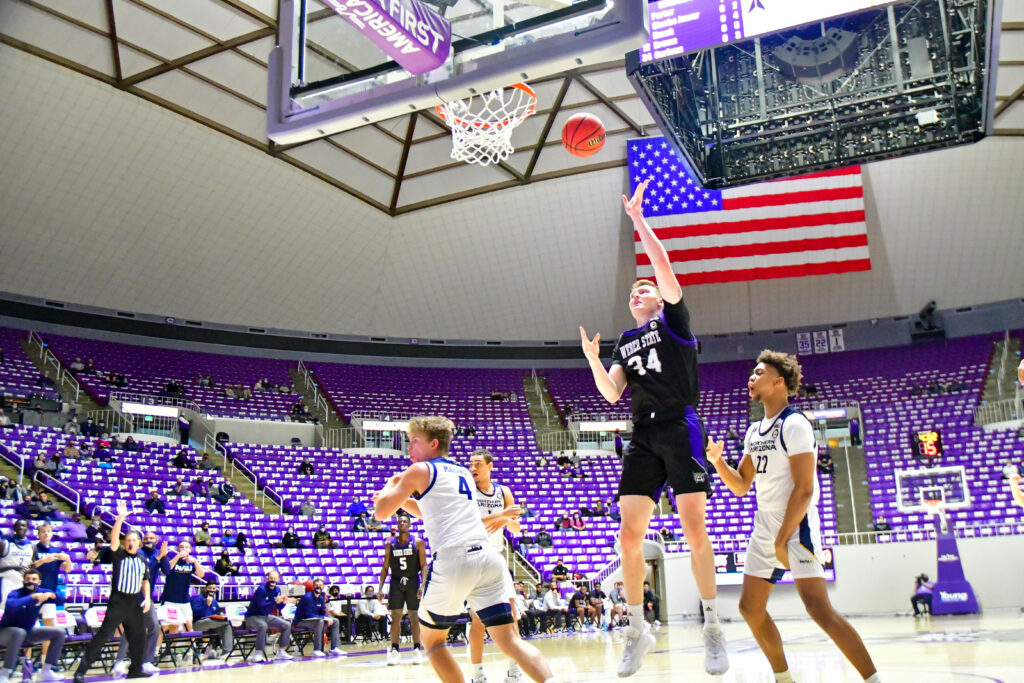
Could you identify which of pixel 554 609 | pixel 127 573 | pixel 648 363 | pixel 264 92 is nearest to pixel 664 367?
pixel 648 363

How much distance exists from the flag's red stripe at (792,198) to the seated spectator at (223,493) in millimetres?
16639

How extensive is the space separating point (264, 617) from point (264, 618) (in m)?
0.04

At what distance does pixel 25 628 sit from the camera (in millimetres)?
9461

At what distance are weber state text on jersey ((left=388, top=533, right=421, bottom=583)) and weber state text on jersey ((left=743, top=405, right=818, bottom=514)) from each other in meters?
7.21

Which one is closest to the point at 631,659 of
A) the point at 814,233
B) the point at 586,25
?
the point at 586,25

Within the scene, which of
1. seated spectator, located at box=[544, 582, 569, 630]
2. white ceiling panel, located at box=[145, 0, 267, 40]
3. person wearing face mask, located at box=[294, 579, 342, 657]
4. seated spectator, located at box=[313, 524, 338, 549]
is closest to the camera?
person wearing face mask, located at box=[294, 579, 342, 657]

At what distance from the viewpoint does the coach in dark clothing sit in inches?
504

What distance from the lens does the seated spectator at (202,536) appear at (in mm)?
18359

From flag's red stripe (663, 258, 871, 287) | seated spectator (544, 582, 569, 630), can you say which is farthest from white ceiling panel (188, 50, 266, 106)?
seated spectator (544, 582, 569, 630)

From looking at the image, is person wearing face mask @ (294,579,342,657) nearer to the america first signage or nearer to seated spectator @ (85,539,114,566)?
seated spectator @ (85,539,114,566)

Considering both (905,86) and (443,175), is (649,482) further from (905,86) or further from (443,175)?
(443,175)

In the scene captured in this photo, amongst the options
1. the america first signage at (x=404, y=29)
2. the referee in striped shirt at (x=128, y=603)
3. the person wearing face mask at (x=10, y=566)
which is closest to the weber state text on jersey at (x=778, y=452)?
the america first signage at (x=404, y=29)

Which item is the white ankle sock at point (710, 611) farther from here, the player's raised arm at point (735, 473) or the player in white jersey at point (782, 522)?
the player's raised arm at point (735, 473)

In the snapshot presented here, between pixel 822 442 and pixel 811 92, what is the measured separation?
654 inches
